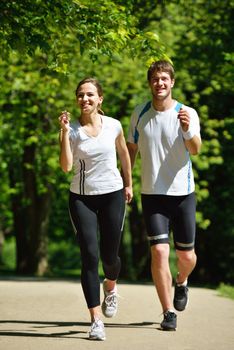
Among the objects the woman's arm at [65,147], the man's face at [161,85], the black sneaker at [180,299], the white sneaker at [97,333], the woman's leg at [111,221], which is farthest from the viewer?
the black sneaker at [180,299]

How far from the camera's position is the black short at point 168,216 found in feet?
25.1

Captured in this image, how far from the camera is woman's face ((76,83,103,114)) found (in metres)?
7.48

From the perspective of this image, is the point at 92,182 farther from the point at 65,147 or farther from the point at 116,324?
the point at 116,324

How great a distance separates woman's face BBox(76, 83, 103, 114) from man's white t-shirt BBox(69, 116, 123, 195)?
6.7 inches

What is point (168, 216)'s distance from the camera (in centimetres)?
777

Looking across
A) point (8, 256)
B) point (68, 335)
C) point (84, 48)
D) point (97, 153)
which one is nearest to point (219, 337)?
point (68, 335)

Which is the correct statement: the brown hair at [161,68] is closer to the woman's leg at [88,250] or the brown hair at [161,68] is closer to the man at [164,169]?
the man at [164,169]

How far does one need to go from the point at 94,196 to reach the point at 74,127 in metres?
0.60

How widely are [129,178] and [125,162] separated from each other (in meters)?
0.15

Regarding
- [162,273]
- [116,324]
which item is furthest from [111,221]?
[116,324]

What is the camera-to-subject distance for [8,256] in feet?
173

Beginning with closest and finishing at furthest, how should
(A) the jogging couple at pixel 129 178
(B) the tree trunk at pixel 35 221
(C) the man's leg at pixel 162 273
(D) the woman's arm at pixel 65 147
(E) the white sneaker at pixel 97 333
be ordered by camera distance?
(E) the white sneaker at pixel 97 333 → (D) the woman's arm at pixel 65 147 → (A) the jogging couple at pixel 129 178 → (C) the man's leg at pixel 162 273 → (B) the tree trunk at pixel 35 221

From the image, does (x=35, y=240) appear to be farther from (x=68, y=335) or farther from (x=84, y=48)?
(x=68, y=335)

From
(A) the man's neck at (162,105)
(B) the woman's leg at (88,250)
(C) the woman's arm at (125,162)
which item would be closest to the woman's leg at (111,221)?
(B) the woman's leg at (88,250)
